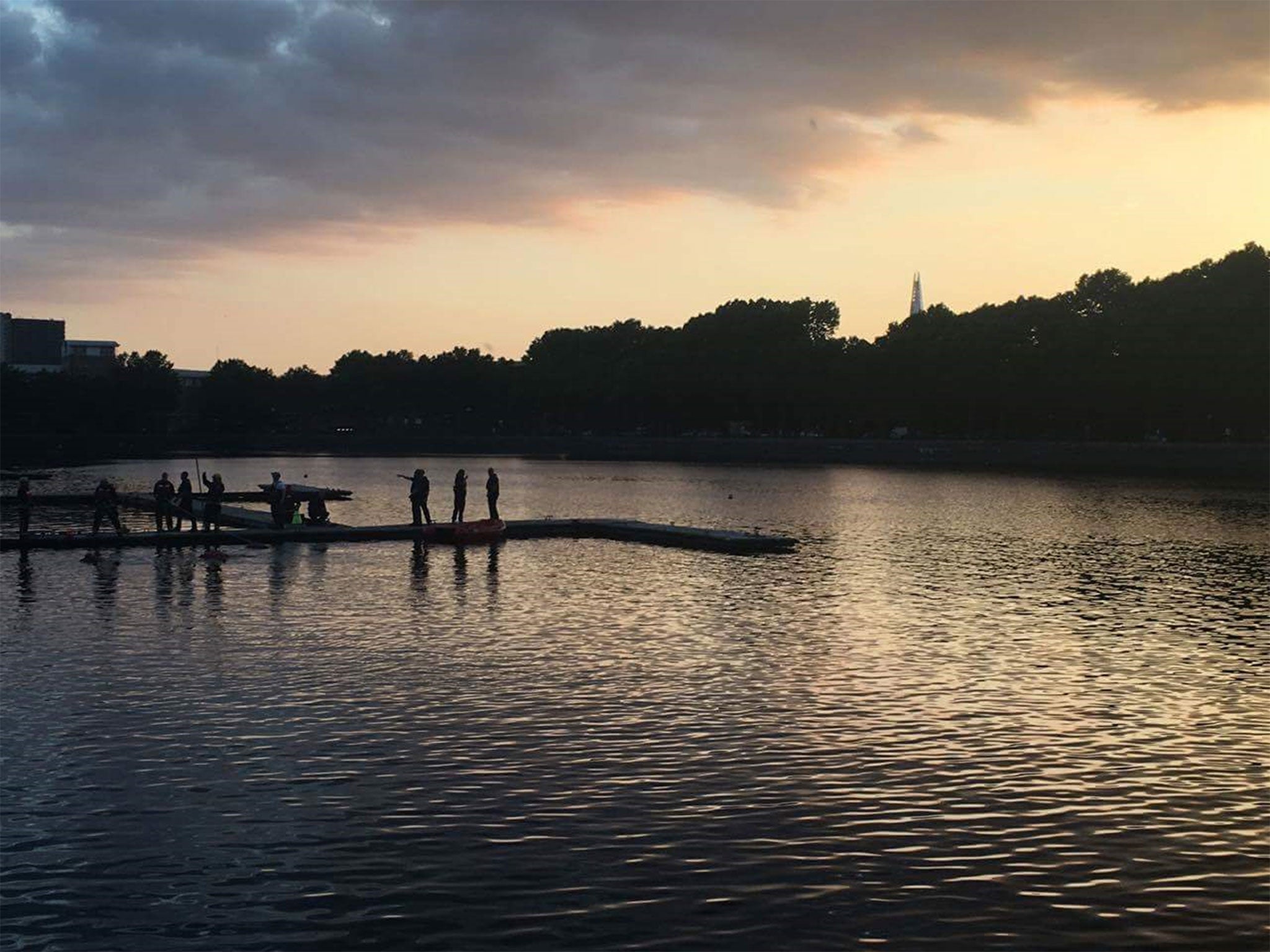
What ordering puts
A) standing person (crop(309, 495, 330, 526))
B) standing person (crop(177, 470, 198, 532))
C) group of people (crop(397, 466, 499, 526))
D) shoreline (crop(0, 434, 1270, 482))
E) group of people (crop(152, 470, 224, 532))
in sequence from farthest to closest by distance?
1. shoreline (crop(0, 434, 1270, 482))
2. standing person (crop(309, 495, 330, 526))
3. group of people (crop(397, 466, 499, 526))
4. standing person (crop(177, 470, 198, 532))
5. group of people (crop(152, 470, 224, 532))

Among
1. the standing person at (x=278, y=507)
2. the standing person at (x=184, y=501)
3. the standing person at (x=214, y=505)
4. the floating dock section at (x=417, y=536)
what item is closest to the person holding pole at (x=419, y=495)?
the floating dock section at (x=417, y=536)

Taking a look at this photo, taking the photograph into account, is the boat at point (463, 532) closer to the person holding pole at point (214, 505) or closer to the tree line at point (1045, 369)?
the person holding pole at point (214, 505)

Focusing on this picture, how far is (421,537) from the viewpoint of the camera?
160 feet

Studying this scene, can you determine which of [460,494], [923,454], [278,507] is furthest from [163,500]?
[923,454]

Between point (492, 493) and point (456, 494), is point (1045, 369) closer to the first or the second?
point (492, 493)

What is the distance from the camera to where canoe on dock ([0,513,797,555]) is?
146 feet

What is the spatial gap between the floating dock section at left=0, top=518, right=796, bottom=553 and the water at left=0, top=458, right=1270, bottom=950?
315 inches

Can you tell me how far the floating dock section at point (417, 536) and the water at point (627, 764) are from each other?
800 centimetres

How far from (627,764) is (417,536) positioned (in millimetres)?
32704

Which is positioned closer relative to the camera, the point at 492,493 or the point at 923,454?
the point at 492,493

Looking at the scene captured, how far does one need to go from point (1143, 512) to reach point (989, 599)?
135 ft

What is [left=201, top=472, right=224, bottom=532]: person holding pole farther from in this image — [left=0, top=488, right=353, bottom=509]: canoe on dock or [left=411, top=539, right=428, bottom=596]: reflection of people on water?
[left=0, top=488, right=353, bottom=509]: canoe on dock

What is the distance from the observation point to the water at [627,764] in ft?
40.5

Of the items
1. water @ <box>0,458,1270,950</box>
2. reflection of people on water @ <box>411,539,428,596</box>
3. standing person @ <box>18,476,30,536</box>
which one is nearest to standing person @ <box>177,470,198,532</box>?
standing person @ <box>18,476,30,536</box>
